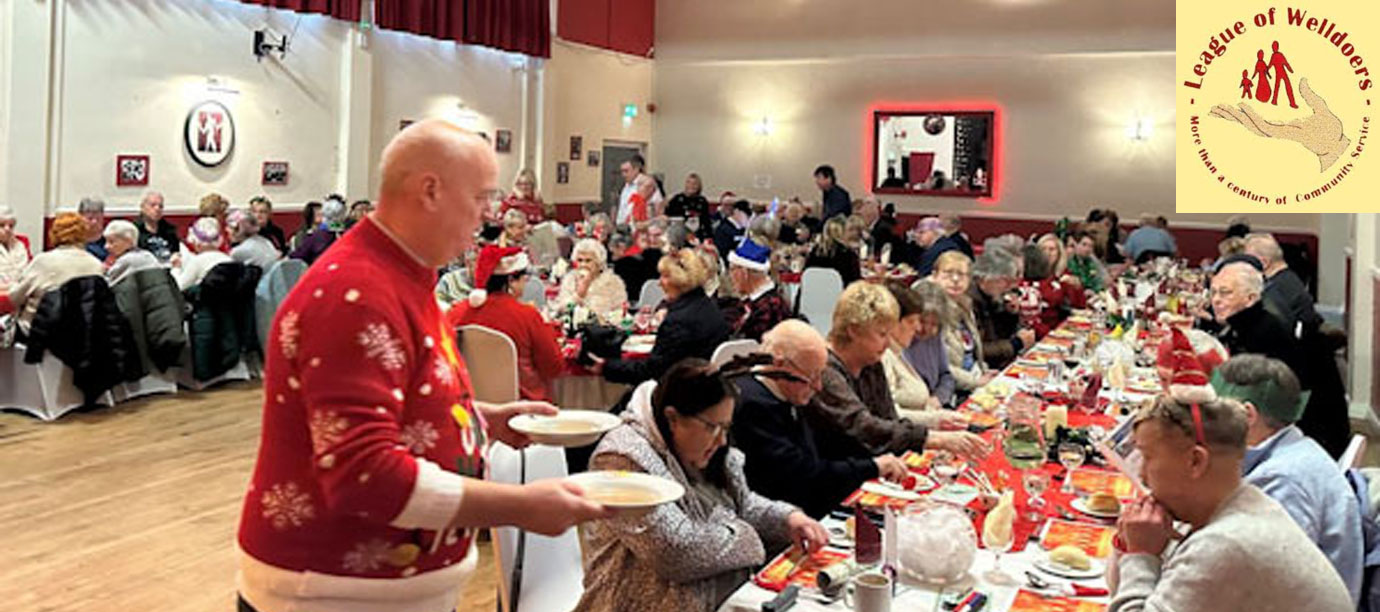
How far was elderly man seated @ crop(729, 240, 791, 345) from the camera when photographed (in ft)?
18.6

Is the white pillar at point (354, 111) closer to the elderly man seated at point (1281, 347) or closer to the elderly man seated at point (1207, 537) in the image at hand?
the elderly man seated at point (1281, 347)

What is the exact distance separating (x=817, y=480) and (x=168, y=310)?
5645 millimetres

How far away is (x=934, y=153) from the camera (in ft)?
49.6

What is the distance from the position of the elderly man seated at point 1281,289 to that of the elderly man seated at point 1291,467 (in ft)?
10.2

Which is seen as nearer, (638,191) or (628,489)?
(628,489)

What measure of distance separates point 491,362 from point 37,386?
3.79 m

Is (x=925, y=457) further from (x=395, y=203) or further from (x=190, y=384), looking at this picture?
(x=190, y=384)

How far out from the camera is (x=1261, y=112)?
541 centimetres

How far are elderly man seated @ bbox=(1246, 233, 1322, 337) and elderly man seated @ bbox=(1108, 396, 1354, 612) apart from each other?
417 cm

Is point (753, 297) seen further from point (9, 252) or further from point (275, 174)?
point (275, 174)

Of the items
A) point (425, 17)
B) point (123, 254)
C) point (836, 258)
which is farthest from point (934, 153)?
point (123, 254)

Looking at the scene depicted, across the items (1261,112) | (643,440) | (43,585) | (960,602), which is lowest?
(43,585)

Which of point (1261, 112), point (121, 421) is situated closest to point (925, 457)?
point (1261, 112)

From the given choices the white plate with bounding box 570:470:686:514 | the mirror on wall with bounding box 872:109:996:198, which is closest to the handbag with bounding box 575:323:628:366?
the white plate with bounding box 570:470:686:514
